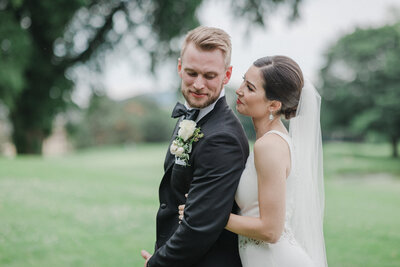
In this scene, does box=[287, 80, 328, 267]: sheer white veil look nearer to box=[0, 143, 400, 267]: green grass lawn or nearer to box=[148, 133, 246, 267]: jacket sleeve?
box=[148, 133, 246, 267]: jacket sleeve

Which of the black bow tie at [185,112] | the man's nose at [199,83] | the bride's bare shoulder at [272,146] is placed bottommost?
the bride's bare shoulder at [272,146]

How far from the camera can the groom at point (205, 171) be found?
2.12 metres

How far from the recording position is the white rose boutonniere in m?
2.26

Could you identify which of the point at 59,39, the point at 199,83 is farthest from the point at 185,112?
the point at 59,39

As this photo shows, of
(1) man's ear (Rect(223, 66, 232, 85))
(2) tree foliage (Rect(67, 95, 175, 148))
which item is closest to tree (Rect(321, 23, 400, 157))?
(2) tree foliage (Rect(67, 95, 175, 148))

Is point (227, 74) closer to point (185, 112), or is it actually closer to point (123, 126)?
point (185, 112)

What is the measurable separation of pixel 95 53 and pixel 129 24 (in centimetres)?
239

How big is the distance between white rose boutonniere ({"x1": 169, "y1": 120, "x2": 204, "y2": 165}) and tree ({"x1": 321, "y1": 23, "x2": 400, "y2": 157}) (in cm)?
3372

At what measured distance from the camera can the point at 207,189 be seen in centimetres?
211

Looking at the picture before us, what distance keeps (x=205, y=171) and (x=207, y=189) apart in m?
0.10

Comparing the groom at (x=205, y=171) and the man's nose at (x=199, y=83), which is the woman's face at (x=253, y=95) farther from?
the man's nose at (x=199, y=83)

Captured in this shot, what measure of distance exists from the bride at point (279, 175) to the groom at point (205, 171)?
0.12 m

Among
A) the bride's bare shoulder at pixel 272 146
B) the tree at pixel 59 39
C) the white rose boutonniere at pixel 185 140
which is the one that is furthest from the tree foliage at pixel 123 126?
the bride's bare shoulder at pixel 272 146

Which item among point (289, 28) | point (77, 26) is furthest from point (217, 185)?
point (77, 26)
